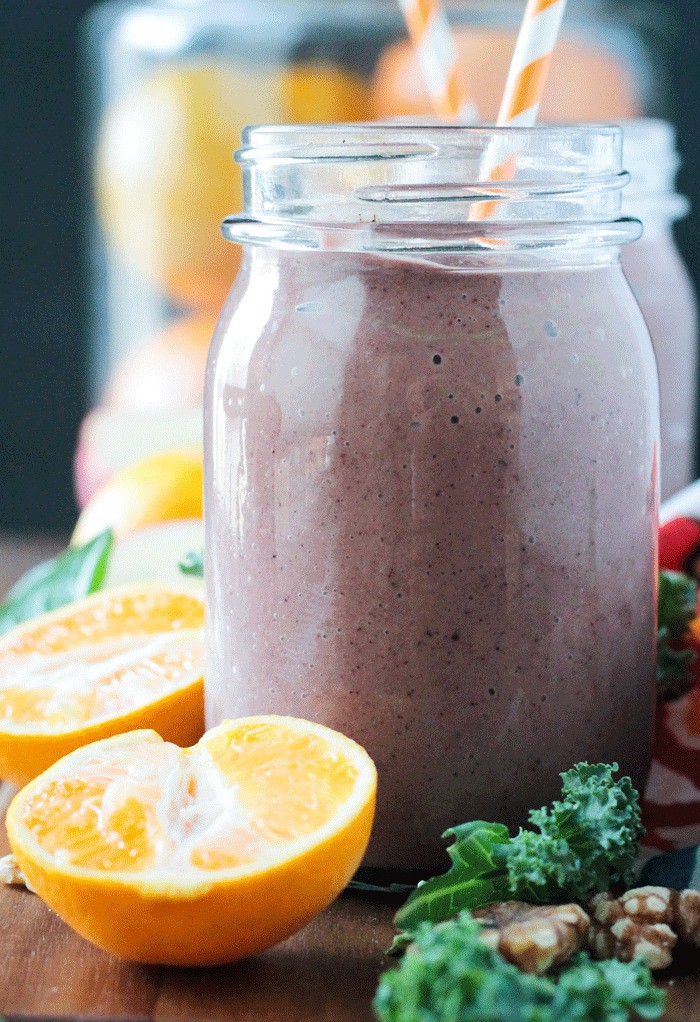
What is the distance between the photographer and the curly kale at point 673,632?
90 cm

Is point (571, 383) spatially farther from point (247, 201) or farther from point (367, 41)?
point (367, 41)

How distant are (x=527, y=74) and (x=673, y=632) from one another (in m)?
0.39

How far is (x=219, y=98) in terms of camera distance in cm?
164

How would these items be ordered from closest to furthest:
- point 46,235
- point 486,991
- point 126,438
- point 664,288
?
1. point 486,991
2. point 664,288
3. point 126,438
4. point 46,235

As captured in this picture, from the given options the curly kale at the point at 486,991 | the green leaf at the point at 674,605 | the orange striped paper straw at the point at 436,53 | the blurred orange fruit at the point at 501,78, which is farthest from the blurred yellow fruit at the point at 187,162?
the curly kale at the point at 486,991

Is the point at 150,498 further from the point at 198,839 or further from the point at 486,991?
the point at 486,991

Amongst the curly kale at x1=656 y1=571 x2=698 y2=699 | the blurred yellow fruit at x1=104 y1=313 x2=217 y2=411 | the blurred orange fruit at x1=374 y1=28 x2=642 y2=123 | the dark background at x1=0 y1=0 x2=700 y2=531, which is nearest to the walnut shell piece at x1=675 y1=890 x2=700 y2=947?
the curly kale at x1=656 y1=571 x2=698 y2=699

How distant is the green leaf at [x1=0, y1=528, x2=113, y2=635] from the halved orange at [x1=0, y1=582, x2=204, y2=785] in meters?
0.12

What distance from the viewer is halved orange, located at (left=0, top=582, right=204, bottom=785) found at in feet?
2.61

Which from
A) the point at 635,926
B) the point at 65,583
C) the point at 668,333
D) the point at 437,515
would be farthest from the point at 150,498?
the point at 635,926

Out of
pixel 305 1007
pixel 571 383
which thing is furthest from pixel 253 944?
pixel 571 383

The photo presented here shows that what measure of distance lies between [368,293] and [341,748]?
232 millimetres

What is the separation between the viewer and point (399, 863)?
0.75 meters

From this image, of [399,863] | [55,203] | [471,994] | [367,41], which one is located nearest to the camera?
[471,994]
